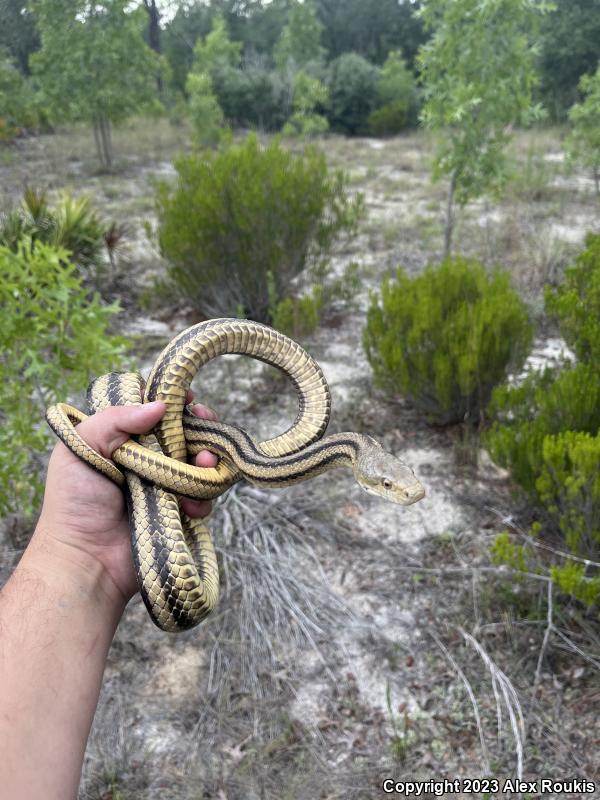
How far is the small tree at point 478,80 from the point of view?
741 centimetres

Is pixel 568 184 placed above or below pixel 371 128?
below

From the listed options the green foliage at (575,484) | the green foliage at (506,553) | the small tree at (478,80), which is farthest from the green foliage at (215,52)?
the green foliage at (506,553)

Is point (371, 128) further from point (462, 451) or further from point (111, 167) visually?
point (462, 451)

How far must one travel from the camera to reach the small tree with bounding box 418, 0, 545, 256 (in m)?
7.41

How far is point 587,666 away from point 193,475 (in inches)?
109

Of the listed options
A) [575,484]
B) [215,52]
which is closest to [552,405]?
[575,484]

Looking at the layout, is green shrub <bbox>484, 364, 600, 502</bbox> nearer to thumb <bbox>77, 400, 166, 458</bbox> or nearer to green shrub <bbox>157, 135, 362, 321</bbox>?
thumb <bbox>77, 400, 166, 458</bbox>

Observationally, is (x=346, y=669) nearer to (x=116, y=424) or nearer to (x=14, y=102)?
(x=116, y=424)

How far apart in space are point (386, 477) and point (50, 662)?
1255 mm

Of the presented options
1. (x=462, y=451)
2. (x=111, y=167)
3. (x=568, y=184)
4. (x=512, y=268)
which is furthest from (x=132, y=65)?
(x=462, y=451)

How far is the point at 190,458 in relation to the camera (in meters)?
2.42

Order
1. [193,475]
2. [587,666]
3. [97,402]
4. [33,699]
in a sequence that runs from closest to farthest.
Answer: [33,699], [193,475], [97,402], [587,666]

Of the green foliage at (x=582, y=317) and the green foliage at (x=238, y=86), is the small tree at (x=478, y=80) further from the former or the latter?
the green foliage at (x=238, y=86)

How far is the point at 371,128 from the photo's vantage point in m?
26.4
